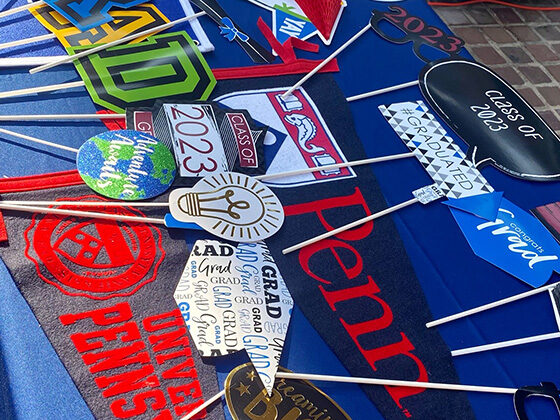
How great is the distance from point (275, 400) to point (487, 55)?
6.65ft

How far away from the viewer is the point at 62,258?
1408 millimetres

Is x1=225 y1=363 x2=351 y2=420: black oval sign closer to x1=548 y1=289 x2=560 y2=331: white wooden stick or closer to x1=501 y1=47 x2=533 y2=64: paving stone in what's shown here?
x1=548 y1=289 x2=560 y2=331: white wooden stick

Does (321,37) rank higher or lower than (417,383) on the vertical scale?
higher

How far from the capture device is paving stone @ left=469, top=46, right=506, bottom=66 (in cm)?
271

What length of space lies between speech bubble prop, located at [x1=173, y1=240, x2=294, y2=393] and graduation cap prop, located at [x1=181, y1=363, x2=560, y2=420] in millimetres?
26

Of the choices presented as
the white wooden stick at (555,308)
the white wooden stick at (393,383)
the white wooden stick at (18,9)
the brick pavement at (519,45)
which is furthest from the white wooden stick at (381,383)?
the brick pavement at (519,45)

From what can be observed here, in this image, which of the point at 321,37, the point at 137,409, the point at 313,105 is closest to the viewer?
the point at 137,409

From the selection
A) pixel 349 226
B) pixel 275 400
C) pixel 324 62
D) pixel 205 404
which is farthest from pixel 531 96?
pixel 205 404

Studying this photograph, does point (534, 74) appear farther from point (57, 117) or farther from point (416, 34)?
point (57, 117)

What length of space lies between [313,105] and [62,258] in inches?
36.6

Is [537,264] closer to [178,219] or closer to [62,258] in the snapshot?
[178,219]

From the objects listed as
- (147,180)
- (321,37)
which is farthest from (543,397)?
(321,37)

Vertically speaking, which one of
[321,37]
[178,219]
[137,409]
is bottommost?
[137,409]

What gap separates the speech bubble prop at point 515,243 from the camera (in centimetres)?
170
